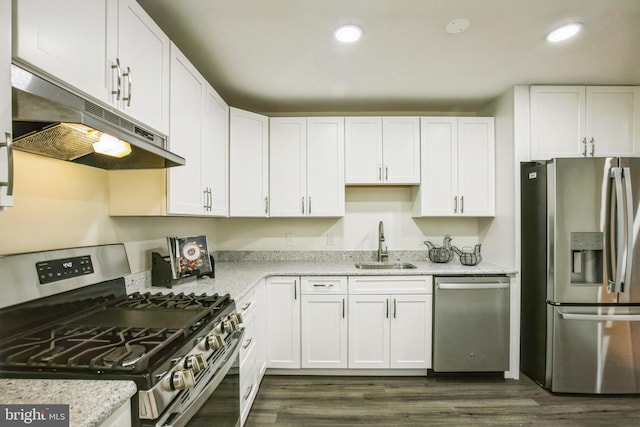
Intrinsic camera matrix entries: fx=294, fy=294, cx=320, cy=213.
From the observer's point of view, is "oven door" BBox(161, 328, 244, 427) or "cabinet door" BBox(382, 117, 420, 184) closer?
"oven door" BBox(161, 328, 244, 427)

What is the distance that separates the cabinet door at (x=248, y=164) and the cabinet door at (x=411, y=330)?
4.82ft

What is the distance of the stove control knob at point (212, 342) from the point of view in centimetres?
119

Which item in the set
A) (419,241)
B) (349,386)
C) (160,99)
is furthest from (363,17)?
(349,386)

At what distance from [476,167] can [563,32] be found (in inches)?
46.9

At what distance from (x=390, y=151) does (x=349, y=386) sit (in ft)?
6.83

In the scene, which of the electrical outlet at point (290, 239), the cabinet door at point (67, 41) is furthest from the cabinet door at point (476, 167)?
the cabinet door at point (67, 41)

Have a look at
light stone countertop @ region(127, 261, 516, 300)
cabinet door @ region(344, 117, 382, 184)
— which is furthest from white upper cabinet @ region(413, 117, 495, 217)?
light stone countertop @ region(127, 261, 516, 300)

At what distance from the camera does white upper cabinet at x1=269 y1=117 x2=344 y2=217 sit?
2795 millimetres

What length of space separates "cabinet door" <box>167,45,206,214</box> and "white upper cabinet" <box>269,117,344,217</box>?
873 mm

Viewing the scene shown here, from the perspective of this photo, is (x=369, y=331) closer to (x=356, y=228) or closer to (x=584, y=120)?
(x=356, y=228)

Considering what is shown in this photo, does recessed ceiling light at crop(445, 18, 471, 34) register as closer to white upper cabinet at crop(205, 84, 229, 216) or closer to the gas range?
white upper cabinet at crop(205, 84, 229, 216)

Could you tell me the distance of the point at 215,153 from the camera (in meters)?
2.29

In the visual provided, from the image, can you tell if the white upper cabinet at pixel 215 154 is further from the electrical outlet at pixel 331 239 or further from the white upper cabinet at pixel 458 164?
the white upper cabinet at pixel 458 164

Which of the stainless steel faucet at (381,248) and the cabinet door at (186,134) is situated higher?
the cabinet door at (186,134)
